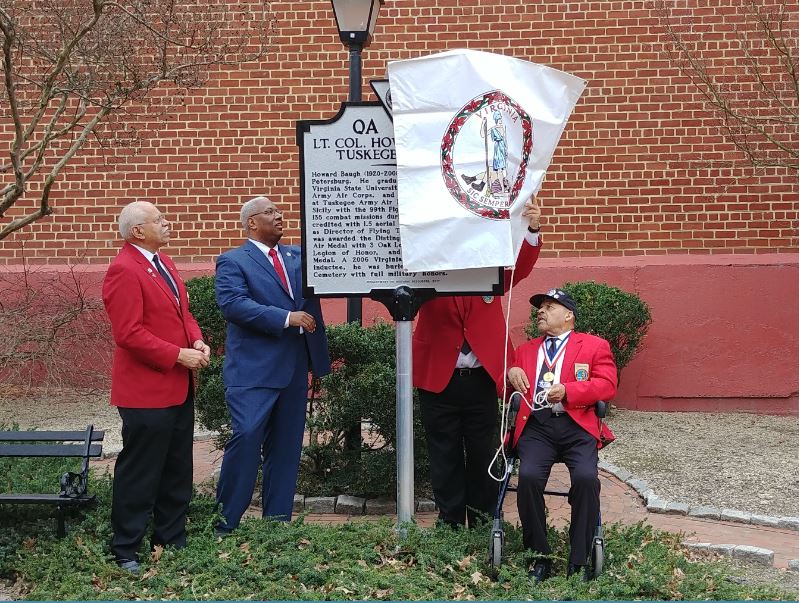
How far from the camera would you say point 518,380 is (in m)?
5.58

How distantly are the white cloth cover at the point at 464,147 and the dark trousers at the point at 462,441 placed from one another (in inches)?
30.1

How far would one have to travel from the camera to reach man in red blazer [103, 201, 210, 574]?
5430 millimetres

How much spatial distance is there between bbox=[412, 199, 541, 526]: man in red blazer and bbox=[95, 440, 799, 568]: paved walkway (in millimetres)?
605

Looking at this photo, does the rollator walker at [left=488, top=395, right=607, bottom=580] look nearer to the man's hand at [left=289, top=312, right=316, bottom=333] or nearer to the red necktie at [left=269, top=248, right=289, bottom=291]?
the man's hand at [left=289, top=312, right=316, bottom=333]

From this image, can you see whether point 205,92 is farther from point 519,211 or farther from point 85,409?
point 519,211

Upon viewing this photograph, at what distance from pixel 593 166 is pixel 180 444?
6.10 metres

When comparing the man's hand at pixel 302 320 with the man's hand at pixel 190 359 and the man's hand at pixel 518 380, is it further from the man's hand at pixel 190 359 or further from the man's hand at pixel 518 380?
the man's hand at pixel 518 380

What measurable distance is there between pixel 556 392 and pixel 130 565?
2366mm

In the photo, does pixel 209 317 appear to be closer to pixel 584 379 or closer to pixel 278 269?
pixel 278 269

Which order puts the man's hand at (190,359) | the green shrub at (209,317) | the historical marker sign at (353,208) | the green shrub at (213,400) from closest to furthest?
the man's hand at (190,359) → the historical marker sign at (353,208) → the green shrub at (213,400) → the green shrub at (209,317)

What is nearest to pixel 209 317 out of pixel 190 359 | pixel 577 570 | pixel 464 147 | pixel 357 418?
pixel 357 418

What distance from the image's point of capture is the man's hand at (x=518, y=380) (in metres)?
5.56

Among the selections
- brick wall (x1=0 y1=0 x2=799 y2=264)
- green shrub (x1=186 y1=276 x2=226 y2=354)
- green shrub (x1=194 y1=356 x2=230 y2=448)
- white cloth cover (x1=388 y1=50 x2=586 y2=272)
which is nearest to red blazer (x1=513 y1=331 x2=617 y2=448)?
white cloth cover (x1=388 y1=50 x2=586 y2=272)

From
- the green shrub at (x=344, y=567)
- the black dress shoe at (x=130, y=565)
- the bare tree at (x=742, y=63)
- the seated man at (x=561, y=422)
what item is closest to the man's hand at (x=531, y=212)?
the seated man at (x=561, y=422)
